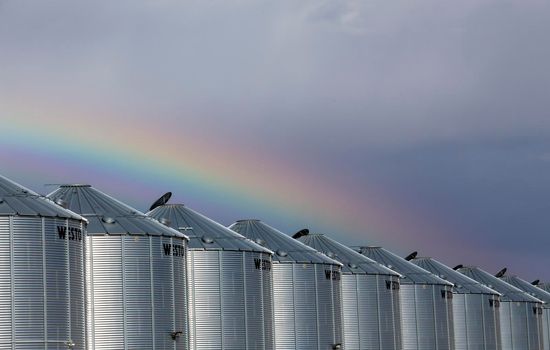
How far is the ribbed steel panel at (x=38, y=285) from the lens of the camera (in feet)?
177

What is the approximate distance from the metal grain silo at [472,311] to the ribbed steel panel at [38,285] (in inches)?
2446

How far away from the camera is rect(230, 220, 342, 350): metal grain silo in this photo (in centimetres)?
8169

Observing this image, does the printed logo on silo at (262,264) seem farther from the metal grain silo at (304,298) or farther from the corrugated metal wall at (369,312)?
the corrugated metal wall at (369,312)

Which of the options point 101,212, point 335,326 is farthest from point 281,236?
point 101,212

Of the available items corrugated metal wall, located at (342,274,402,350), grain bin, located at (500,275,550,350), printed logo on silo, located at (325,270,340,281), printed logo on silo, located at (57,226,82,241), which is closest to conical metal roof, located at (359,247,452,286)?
corrugated metal wall, located at (342,274,402,350)

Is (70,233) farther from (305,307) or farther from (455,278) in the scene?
(455,278)

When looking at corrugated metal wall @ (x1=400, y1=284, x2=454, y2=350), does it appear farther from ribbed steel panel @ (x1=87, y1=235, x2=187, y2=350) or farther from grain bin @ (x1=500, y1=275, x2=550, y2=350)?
ribbed steel panel @ (x1=87, y1=235, x2=187, y2=350)

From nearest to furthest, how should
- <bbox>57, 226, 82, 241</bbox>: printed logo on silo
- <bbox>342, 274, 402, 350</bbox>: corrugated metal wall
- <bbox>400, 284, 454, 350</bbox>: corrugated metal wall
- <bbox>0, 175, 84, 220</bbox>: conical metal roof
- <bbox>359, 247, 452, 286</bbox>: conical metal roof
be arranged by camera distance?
<bbox>0, 175, 84, 220</bbox>: conical metal roof, <bbox>57, 226, 82, 241</bbox>: printed logo on silo, <bbox>342, 274, 402, 350</bbox>: corrugated metal wall, <bbox>400, 284, 454, 350</bbox>: corrugated metal wall, <bbox>359, 247, 452, 286</bbox>: conical metal roof

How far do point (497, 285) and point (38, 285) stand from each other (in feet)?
270

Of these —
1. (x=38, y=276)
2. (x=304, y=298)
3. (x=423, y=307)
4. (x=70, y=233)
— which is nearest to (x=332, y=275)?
(x=304, y=298)

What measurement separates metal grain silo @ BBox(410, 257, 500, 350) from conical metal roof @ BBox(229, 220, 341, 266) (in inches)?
1201

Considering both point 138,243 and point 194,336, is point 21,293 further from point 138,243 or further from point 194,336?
point 194,336

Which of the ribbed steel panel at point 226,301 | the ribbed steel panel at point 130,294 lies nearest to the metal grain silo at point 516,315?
the ribbed steel panel at point 226,301

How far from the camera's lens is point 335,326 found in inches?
3329
